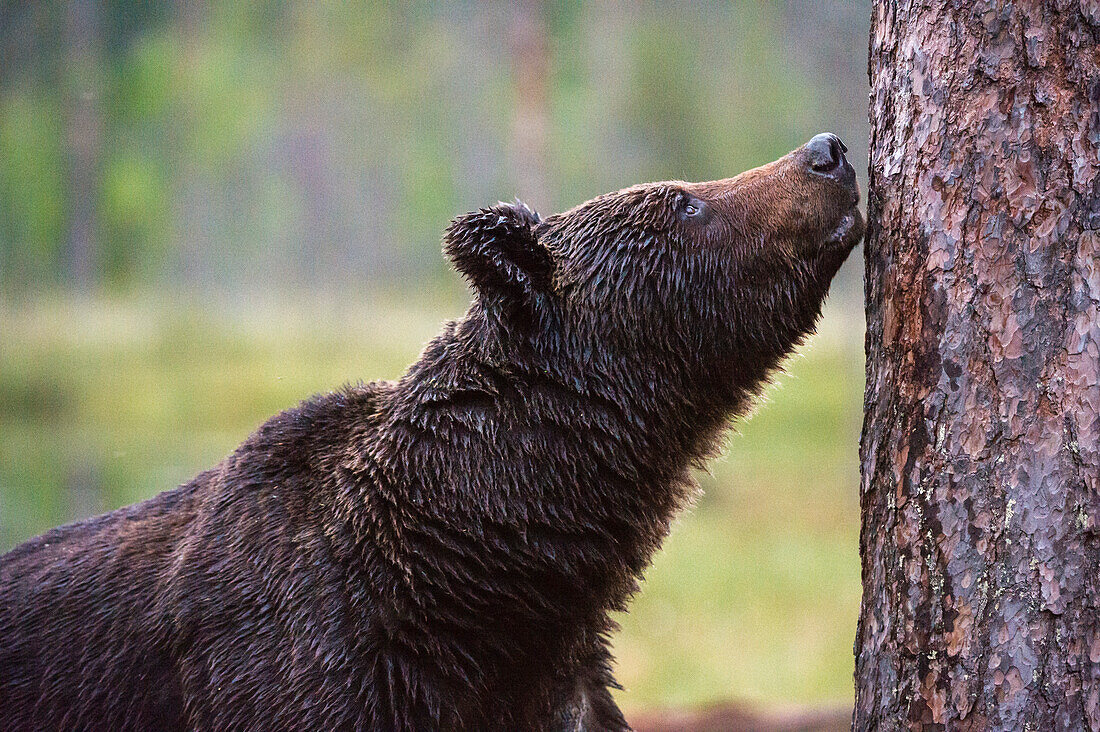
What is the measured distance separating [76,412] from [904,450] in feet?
46.0

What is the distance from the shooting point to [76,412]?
46.6 ft

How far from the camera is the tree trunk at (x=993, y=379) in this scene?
2.25 meters

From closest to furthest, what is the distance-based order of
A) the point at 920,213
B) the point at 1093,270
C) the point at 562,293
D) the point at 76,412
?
the point at 1093,270, the point at 920,213, the point at 562,293, the point at 76,412

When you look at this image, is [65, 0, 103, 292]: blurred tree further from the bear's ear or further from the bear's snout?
the bear's snout

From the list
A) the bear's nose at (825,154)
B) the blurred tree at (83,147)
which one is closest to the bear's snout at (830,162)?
the bear's nose at (825,154)

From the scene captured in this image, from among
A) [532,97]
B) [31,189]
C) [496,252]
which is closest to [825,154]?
[496,252]

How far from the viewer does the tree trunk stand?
88.7 inches

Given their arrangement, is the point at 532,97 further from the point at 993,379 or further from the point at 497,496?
the point at 993,379

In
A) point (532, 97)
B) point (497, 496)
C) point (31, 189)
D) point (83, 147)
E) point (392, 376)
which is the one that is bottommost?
point (497, 496)

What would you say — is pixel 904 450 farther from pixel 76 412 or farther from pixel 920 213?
pixel 76 412

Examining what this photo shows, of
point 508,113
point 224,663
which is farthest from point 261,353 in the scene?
point 224,663

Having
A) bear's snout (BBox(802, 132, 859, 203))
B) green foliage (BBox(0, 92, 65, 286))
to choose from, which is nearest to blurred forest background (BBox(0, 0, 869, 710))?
green foliage (BBox(0, 92, 65, 286))

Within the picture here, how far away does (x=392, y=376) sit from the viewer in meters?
14.3

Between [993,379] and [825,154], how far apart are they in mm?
810
